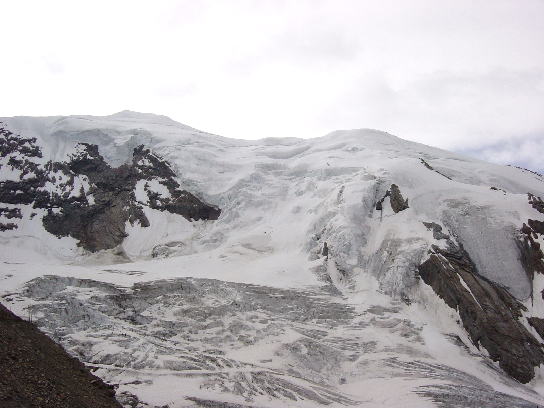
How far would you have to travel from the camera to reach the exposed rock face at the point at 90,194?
48.6 metres

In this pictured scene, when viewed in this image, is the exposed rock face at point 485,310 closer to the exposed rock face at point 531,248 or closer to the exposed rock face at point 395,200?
the exposed rock face at point 531,248

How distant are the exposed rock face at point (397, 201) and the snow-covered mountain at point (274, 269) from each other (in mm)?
180

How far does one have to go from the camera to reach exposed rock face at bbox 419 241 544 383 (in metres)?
29.0

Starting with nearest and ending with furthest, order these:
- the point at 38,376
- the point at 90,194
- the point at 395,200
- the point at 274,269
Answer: the point at 38,376
the point at 274,269
the point at 395,200
the point at 90,194

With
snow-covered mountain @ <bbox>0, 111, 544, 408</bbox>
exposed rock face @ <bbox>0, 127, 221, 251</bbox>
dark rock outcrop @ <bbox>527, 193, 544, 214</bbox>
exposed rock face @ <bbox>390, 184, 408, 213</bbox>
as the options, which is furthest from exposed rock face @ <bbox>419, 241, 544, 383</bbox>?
exposed rock face @ <bbox>0, 127, 221, 251</bbox>

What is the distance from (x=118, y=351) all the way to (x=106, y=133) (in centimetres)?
4171

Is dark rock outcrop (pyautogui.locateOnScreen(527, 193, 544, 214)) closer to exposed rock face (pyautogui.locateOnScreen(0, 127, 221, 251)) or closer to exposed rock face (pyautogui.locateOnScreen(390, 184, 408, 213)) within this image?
exposed rock face (pyautogui.locateOnScreen(390, 184, 408, 213))

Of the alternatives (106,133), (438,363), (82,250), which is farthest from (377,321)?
(106,133)

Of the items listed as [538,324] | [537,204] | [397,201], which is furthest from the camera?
[397,201]

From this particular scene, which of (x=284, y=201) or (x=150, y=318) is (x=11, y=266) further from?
(x=284, y=201)

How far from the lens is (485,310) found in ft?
102

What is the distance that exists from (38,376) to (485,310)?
25.4 metres

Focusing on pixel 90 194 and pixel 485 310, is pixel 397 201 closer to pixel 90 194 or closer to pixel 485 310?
pixel 485 310

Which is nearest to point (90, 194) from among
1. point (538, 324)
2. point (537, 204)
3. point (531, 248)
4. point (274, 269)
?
point (274, 269)
